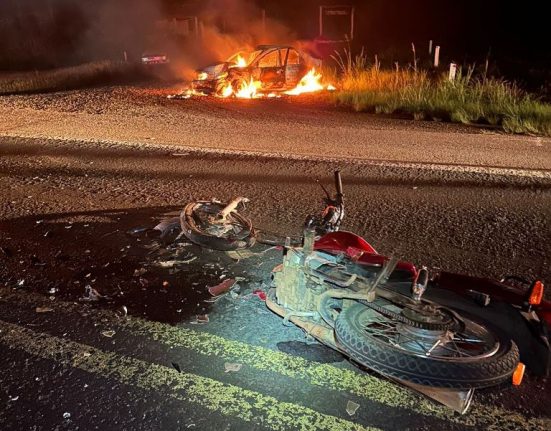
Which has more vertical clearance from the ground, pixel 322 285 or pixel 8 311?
pixel 322 285

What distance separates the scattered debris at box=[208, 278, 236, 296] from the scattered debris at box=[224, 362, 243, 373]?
3.06 ft

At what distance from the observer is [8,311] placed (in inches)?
152

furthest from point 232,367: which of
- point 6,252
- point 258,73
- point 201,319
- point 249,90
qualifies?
point 258,73

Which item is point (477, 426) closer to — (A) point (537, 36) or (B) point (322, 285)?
(B) point (322, 285)

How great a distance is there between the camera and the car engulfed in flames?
1476 cm

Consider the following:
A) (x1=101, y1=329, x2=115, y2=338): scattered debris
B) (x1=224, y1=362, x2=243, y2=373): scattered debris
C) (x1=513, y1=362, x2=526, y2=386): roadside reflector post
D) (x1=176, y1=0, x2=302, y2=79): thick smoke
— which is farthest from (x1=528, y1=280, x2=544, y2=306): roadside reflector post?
(x1=176, y1=0, x2=302, y2=79): thick smoke

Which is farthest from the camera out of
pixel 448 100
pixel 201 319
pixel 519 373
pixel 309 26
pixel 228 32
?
pixel 309 26

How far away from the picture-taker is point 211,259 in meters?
4.71

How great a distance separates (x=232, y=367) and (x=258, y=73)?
13.0m

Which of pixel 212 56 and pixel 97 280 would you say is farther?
pixel 212 56

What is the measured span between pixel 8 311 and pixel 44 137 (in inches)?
263

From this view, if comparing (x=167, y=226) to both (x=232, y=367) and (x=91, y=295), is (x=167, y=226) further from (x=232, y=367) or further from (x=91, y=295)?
(x=232, y=367)

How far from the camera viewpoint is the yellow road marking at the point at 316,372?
279cm

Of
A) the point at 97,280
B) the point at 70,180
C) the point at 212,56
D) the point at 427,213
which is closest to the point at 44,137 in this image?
the point at 70,180
